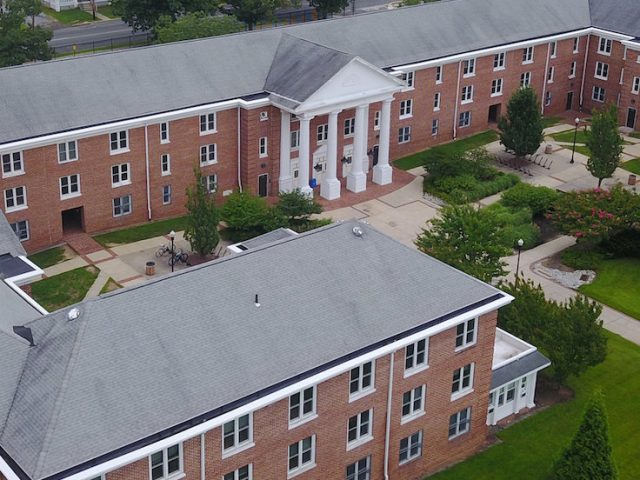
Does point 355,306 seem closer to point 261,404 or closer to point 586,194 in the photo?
point 261,404

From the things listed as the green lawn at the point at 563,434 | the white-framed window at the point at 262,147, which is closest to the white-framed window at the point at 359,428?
the green lawn at the point at 563,434

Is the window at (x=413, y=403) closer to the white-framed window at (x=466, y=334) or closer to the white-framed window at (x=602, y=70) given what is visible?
the white-framed window at (x=466, y=334)

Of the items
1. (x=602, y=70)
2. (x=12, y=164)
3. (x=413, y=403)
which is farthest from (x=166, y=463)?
(x=602, y=70)

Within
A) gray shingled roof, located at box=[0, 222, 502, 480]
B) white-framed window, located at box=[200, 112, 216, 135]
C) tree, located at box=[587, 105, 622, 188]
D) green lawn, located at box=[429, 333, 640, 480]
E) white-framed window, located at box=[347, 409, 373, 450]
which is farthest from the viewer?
tree, located at box=[587, 105, 622, 188]

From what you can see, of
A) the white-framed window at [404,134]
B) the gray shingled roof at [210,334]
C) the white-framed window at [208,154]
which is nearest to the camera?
the gray shingled roof at [210,334]

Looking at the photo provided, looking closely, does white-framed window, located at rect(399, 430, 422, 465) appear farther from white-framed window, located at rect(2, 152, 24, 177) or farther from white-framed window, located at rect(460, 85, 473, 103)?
white-framed window, located at rect(460, 85, 473, 103)

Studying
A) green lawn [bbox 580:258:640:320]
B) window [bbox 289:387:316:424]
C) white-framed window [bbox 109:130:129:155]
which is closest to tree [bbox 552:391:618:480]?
window [bbox 289:387:316:424]

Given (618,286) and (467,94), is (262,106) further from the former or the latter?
(618,286)
